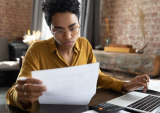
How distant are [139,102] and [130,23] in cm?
264

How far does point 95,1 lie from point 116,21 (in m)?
0.61

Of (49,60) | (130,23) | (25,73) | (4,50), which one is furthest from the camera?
(4,50)

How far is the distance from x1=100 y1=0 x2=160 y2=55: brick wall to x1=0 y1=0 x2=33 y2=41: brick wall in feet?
7.90

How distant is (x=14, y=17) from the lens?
16.2 feet

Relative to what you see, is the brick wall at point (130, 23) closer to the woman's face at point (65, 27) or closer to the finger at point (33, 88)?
the woman's face at point (65, 27)

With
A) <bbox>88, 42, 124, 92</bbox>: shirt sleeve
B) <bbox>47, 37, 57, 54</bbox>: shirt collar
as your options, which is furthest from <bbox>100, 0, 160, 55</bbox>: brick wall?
<bbox>47, 37, 57, 54</bbox>: shirt collar

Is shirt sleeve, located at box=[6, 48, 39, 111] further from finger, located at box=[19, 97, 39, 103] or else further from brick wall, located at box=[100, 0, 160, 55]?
brick wall, located at box=[100, 0, 160, 55]

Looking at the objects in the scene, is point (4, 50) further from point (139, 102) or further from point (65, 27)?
point (139, 102)

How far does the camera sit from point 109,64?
Result: 280 centimetres

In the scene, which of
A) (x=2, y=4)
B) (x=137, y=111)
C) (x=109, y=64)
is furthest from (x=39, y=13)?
(x=137, y=111)

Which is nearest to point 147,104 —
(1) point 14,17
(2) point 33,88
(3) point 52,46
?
(2) point 33,88

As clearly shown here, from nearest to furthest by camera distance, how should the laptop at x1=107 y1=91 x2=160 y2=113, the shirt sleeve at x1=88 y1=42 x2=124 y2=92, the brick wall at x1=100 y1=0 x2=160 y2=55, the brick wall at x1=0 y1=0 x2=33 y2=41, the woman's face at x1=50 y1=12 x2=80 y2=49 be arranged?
the laptop at x1=107 y1=91 x2=160 y2=113 < the woman's face at x1=50 y1=12 x2=80 y2=49 < the shirt sleeve at x1=88 y1=42 x2=124 y2=92 < the brick wall at x1=100 y1=0 x2=160 y2=55 < the brick wall at x1=0 y1=0 x2=33 y2=41

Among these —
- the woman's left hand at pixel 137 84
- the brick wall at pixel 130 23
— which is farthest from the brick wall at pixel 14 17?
the woman's left hand at pixel 137 84

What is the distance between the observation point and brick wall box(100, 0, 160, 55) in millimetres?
2947
